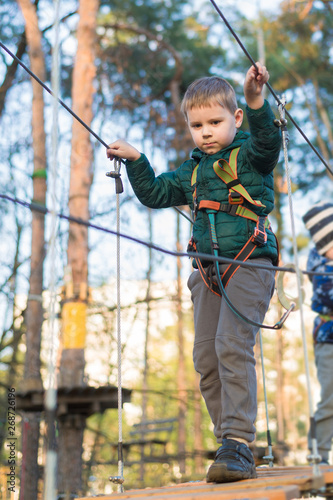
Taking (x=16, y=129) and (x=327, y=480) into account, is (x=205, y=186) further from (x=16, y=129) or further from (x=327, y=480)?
(x=16, y=129)

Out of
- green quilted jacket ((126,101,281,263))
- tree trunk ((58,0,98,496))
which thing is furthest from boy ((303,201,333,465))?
tree trunk ((58,0,98,496))

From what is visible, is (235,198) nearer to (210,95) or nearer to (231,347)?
(210,95)

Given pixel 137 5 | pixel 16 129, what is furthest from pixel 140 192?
pixel 137 5

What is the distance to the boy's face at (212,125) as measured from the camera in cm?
219

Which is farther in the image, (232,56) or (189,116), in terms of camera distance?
(232,56)

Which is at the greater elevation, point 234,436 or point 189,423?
point 189,423

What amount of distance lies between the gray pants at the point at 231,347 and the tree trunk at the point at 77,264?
3.41 meters

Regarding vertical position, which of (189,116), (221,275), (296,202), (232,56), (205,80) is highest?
(232,56)

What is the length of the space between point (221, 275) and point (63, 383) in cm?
386

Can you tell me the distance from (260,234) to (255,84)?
0.50 meters

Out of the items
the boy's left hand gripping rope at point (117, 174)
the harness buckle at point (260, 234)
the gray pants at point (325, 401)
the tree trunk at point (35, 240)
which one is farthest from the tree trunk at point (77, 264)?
the harness buckle at point (260, 234)

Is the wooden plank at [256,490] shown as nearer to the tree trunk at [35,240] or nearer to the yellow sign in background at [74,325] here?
the yellow sign in background at [74,325]

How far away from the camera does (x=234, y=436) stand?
6.45 ft

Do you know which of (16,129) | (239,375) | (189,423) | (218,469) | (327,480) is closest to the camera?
(327,480)
